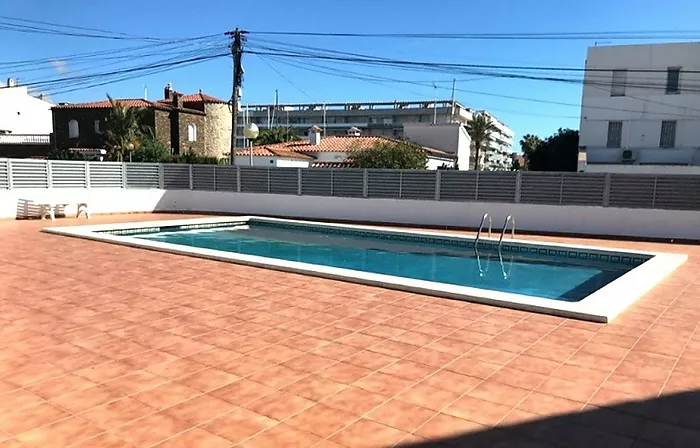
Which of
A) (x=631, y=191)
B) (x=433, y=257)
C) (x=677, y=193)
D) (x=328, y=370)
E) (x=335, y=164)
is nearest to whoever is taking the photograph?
(x=328, y=370)

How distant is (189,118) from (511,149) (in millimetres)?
95247

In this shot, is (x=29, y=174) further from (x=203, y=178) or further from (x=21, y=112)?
(x=21, y=112)

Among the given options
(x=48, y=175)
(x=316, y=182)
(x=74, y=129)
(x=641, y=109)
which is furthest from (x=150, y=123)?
(x=641, y=109)

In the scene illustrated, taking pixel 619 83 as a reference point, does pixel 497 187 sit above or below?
below

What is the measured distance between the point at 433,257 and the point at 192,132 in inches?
1229

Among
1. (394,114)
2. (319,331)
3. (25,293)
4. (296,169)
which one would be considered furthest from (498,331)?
(394,114)

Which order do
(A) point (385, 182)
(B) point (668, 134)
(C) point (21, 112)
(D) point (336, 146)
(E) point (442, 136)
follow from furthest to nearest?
(E) point (442, 136) → (C) point (21, 112) → (D) point (336, 146) → (B) point (668, 134) → (A) point (385, 182)

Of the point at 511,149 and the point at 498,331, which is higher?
the point at 511,149

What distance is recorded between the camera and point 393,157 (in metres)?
29.0

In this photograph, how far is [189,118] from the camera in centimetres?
3825

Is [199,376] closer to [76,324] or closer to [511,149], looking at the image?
[76,324]

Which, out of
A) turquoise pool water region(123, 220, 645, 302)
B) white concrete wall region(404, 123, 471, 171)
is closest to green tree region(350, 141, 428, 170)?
turquoise pool water region(123, 220, 645, 302)

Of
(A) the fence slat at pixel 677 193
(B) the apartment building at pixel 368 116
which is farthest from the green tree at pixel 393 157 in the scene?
(B) the apartment building at pixel 368 116

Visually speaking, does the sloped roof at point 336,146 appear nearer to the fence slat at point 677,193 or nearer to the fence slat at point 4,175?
the fence slat at point 4,175
